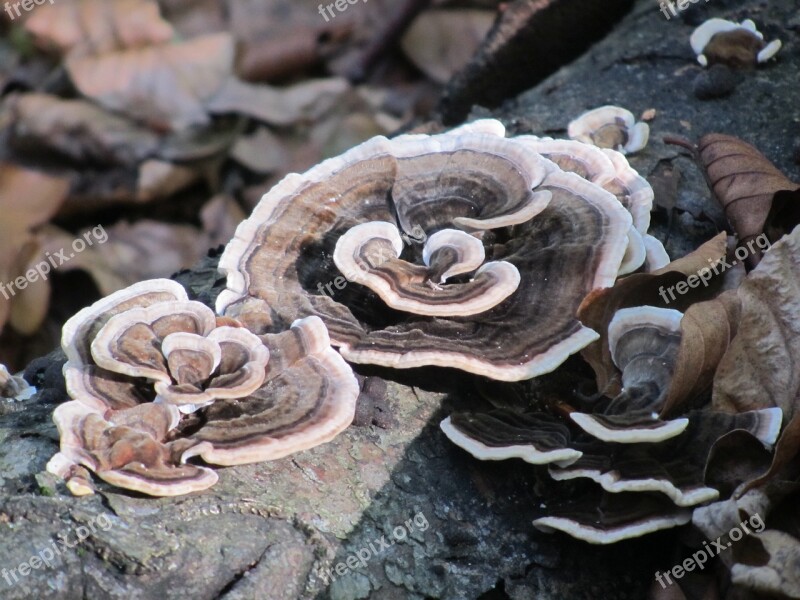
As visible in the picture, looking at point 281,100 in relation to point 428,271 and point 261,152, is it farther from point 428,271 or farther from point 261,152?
point 428,271

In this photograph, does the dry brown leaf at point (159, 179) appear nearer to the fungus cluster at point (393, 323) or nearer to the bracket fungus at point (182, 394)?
the fungus cluster at point (393, 323)

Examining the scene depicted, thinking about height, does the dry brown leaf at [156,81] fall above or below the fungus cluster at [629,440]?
below

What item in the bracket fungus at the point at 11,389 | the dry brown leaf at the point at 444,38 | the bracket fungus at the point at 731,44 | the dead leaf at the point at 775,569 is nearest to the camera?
the dead leaf at the point at 775,569

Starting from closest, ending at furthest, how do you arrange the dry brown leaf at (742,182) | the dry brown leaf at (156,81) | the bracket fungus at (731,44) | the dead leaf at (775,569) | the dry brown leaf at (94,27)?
the dead leaf at (775,569), the dry brown leaf at (742,182), the bracket fungus at (731,44), the dry brown leaf at (156,81), the dry brown leaf at (94,27)

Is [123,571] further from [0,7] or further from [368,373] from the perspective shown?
[0,7]

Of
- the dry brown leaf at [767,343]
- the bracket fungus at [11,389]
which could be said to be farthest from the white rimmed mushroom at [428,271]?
the bracket fungus at [11,389]

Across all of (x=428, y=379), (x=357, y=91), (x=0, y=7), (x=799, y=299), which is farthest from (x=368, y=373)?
(x=0, y=7)

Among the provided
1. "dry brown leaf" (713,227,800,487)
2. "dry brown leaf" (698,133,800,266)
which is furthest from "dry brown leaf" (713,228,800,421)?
"dry brown leaf" (698,133,800,266)
